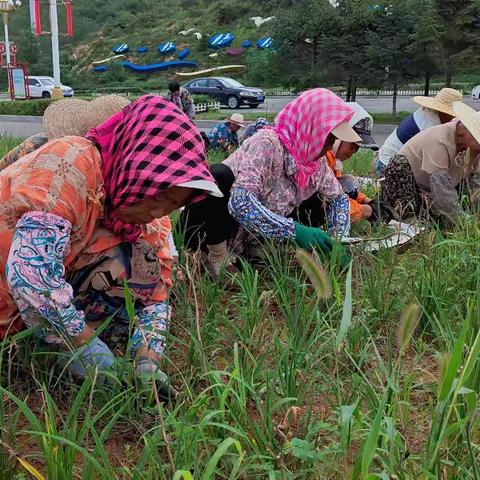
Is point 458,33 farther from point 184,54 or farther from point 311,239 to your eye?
point 184,54

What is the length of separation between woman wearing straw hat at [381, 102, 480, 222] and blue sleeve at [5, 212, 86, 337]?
189cm

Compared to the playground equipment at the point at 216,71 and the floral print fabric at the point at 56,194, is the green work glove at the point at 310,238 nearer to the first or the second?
the floral print fabric at the point at 56,194

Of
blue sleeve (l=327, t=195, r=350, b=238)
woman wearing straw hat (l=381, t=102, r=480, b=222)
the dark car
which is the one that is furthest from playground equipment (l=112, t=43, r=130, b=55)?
blue sleeve (l=327, t=195, r=350, b=238)

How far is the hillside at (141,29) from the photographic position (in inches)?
1384

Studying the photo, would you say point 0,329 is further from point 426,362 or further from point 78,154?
point 426,362

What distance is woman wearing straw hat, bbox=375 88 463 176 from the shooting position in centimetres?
418

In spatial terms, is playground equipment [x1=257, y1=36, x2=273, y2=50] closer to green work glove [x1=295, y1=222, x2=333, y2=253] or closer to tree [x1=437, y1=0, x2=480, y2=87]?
tree [x1=437, y1=0, x2=480, y2=87]

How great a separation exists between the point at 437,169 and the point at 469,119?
0.33 m

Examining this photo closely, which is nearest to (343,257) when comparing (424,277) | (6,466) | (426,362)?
(424,277)

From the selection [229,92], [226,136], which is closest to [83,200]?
[226,136]

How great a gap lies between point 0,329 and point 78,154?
48cm

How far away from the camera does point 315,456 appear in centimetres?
117

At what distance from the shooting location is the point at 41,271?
4.92ft

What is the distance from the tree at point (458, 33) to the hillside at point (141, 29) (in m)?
14.9
